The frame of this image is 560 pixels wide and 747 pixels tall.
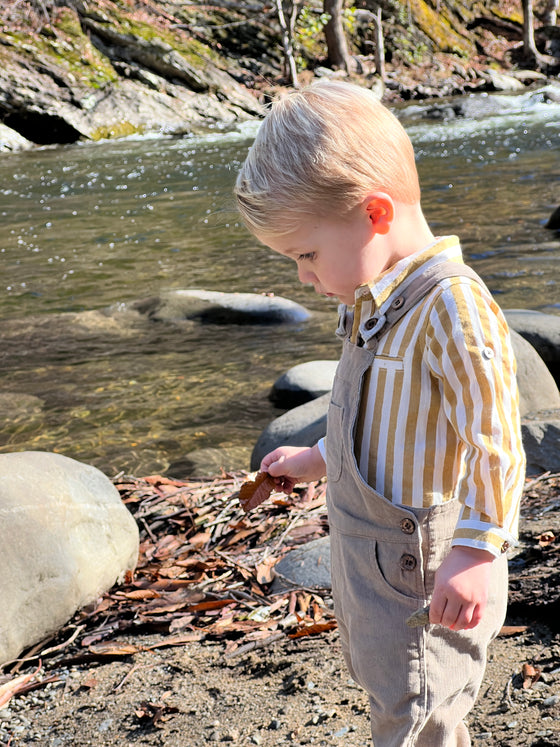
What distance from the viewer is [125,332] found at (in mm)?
7562

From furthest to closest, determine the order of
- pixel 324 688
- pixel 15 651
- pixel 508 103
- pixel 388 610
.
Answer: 1. pixel 508 103
2. pixel 15 651
3. pixel 324 688
4. pixel 388 610

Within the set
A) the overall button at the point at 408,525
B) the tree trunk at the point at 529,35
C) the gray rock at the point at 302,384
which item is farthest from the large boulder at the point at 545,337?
the tree trunk at the point at 529,35

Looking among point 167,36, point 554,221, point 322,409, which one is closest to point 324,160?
point 322,409

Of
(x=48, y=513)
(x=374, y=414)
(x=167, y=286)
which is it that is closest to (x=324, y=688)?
(x=374, y=414)

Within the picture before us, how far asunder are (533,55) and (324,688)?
34.6 meters

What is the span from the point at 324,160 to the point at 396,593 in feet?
3.18

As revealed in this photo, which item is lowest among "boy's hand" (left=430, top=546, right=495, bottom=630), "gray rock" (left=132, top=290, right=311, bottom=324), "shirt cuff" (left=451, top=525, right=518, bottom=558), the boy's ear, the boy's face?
"gray rock" (left=132, top=290, right=311, bottom=324)

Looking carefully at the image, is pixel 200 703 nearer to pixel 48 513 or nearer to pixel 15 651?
pixel 15 651

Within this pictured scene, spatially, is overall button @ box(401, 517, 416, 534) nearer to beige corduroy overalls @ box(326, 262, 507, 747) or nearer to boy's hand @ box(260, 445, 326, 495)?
beige corduroy overalls @ box(326, 262, 507, 747)

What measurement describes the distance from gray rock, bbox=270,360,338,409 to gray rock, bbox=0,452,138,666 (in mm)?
2197

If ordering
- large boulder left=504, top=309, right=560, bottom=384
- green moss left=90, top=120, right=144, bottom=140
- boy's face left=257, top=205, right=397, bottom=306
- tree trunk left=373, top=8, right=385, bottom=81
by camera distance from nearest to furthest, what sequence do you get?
boy's face left=257, top=205, right=397, bottom=306 < large boulder left=504, top=309, right=560, bottom=384 < green moss left=90, top=120, right=144, bottom=140 < tree trunk left=373, top=8, right=385, bottom=81

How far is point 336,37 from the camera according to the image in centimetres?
2791

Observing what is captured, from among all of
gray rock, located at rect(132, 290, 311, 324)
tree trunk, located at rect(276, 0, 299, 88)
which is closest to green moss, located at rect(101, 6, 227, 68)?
tree trunk, located at rect(276, 0, 299, 88)

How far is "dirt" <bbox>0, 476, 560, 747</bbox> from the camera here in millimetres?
2314
